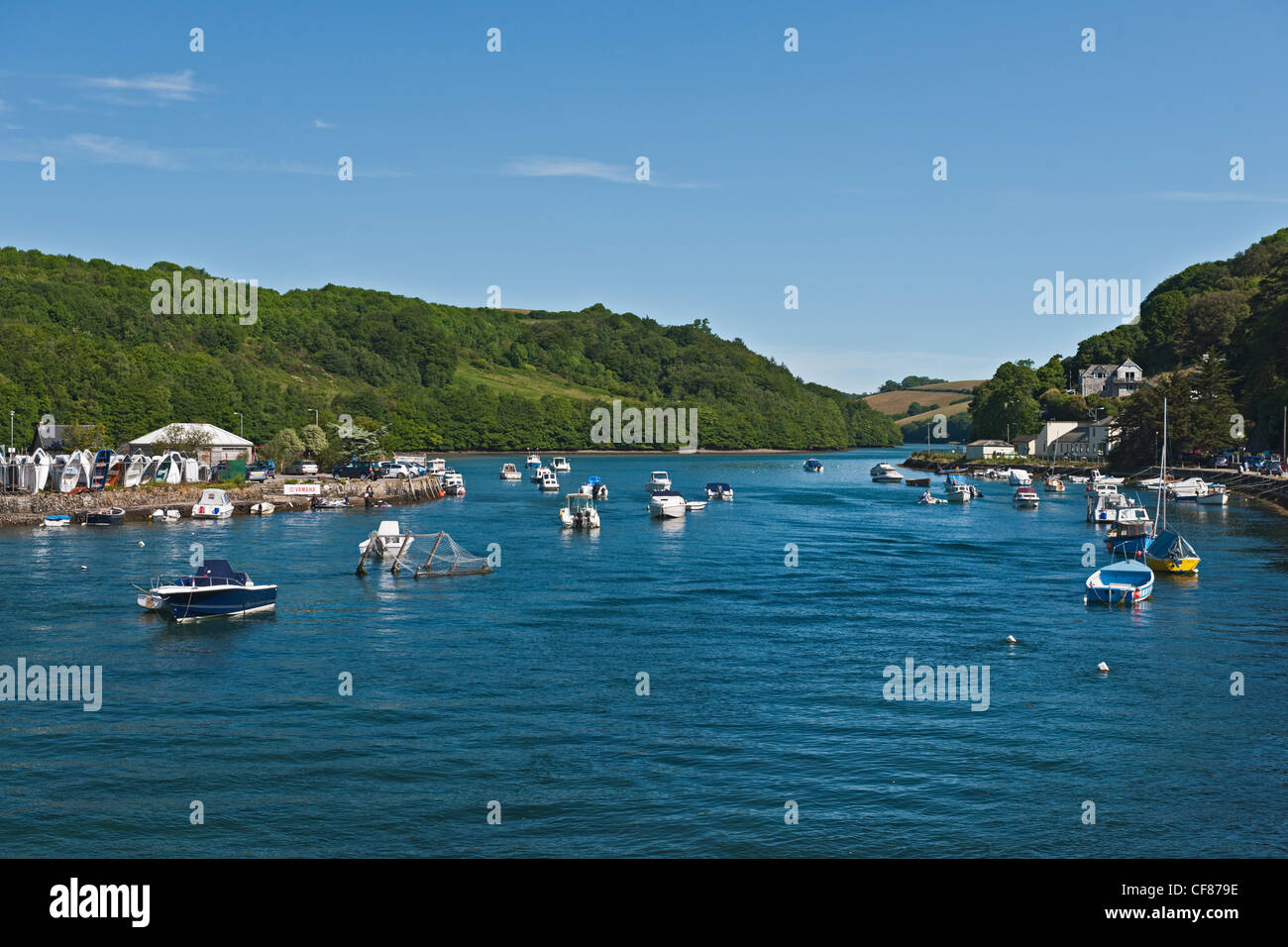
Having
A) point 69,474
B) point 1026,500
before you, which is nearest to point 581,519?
point 69,474

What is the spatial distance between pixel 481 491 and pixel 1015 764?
131 m

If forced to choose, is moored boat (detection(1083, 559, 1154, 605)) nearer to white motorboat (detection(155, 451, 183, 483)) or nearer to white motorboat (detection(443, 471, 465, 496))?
white motorboat (detection(155, 451, 183, 483))

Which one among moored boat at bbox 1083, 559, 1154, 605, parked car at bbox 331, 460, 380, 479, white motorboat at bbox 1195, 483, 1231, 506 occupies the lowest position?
moored boat at bbox 1083, 559, 1154, 605

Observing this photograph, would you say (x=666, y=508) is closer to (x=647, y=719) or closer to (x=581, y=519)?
(x=581, y=519)

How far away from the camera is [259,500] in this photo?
370 feet

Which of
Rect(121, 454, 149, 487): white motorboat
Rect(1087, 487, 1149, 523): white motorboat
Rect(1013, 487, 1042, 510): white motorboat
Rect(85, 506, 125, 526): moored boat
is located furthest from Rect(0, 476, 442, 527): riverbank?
Rect(1087, 487, 1149, 523): white motorboat

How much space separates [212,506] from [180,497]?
6.62 metres

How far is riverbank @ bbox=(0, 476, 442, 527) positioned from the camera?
313 ft

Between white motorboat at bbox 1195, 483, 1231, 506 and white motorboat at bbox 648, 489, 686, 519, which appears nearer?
white motorboat at bbox 648, 489, 686, 519

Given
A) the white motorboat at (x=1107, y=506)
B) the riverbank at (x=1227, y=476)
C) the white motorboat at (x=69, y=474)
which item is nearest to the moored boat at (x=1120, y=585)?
the white motorboat at (x=1107, y=506)

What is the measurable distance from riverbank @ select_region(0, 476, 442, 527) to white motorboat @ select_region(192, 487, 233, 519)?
226cm

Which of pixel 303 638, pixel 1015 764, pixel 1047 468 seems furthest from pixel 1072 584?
pixel 1047 468

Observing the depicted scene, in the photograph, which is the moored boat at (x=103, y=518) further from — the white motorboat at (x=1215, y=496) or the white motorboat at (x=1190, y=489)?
the white motorboat at (x=1190, y=489)
